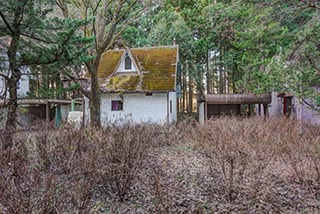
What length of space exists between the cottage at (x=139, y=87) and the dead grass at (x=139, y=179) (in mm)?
9075

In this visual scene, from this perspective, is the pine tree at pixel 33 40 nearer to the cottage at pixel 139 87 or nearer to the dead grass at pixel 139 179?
the dead grass at pixel 139 179

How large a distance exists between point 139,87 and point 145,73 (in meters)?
1.37

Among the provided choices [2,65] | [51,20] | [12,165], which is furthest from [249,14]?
[12,165]

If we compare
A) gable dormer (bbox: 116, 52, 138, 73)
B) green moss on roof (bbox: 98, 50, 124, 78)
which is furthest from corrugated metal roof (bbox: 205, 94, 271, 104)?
green moss on roof (bbox: 98, 50, 124, 78)

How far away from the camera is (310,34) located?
772 centimetres

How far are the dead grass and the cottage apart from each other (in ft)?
29.8

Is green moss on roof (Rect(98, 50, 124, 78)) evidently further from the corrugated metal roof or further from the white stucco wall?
the corrugated metal roof

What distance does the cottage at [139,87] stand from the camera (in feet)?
55.5

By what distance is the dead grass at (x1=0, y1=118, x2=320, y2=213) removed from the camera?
3510 mm

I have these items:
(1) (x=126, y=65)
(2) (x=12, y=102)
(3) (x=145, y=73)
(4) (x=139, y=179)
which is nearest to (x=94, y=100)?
(3) (x=145, y=73)

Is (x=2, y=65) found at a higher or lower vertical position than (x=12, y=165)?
higher

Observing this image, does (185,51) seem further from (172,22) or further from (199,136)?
(199,136)

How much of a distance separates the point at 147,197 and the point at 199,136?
16.9 feet

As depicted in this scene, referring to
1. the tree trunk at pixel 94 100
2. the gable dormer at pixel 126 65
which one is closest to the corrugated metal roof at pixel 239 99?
the gable dormer at pixel 126 65
